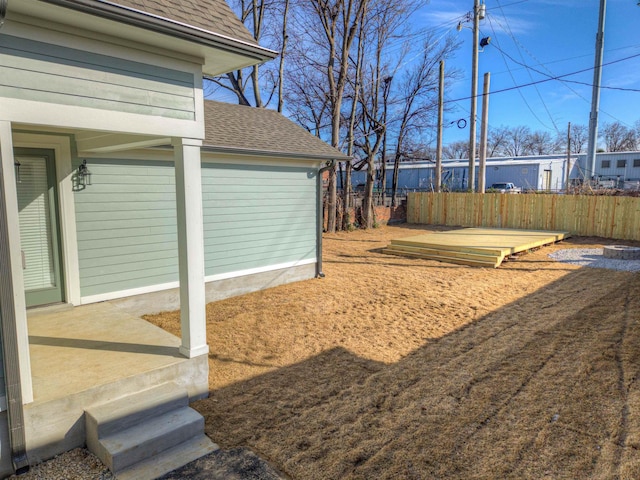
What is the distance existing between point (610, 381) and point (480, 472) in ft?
6.89

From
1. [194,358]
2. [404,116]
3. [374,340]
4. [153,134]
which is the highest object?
[404,116]

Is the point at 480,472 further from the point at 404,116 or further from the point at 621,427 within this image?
the point at 404,116

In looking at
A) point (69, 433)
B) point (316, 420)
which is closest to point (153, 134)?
point (69, 433)

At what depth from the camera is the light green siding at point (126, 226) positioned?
5.25 m

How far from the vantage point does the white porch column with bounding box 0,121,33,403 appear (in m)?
2.66

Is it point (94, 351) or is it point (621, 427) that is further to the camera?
point (94, 351)

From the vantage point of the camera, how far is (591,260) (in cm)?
1052

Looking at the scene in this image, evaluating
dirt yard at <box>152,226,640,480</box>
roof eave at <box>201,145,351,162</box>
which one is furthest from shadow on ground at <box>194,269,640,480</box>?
roof eave at <box>201,145,351,162</box>

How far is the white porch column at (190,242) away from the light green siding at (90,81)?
1.13 ft

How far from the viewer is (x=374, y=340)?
551cm

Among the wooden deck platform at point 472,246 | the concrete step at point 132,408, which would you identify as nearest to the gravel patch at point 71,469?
the concrete step at point 132,408

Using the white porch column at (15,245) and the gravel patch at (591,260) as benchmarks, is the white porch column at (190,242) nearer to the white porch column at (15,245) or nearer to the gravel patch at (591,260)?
the white porch column at (15,245)

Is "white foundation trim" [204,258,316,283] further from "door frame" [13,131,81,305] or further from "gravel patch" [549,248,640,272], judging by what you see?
"gravel patch" [549,248,640,272]

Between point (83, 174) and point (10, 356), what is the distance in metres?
3.00
